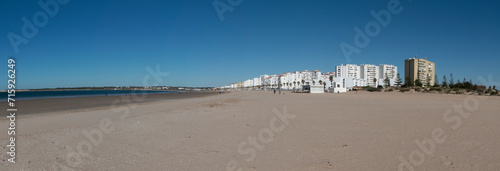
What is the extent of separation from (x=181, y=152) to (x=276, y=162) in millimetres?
1956

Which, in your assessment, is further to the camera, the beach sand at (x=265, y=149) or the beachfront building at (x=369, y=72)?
the beachfront building at (x=369, y=72)

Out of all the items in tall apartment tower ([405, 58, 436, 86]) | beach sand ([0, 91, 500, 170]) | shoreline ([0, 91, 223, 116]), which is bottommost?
shoreline ([0, 91, 223, 116])

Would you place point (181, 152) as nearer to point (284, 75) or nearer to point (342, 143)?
point (342, 143)

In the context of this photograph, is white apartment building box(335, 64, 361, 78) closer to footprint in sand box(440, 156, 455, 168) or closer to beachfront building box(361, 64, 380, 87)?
beachfront building box(361, 64, 380, 87)

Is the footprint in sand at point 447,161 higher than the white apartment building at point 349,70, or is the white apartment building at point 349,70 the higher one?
the white apartment building at point 349,70

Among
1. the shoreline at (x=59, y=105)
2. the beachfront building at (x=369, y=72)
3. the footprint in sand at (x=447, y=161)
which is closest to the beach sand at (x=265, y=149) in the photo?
the footprint in sand at (x=447, y=161)

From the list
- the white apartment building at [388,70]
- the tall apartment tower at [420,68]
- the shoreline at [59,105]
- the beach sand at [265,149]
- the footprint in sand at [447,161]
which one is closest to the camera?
the footprint in sand at [447,161]

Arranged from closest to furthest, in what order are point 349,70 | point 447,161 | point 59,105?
point 447,161 < point 59,105 < point 349,70

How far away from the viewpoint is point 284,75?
182750 millimetres

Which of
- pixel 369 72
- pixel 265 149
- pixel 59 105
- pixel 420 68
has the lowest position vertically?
pixel 59 105

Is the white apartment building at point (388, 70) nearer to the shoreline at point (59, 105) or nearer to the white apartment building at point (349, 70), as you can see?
the white apartment building at point (349, 70)

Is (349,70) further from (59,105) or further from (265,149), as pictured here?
(265,149)

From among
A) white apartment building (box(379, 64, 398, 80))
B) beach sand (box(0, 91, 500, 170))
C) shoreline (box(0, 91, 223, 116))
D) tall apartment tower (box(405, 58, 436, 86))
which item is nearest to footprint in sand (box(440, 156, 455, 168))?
beach sand (box(0, 91, 500, 170))

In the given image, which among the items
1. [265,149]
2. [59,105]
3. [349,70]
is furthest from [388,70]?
[265,149]
